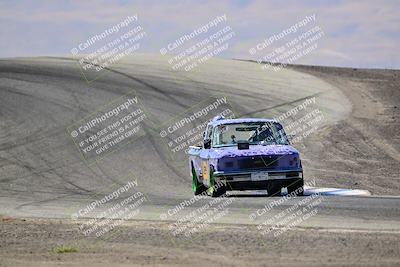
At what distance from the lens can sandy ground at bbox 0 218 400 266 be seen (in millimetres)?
8945

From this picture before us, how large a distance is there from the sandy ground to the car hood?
440cm

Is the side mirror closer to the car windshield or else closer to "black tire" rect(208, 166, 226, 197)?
the car windshield

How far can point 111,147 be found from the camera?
24.7 meters

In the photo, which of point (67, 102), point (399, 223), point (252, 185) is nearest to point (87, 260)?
point (399, 223)

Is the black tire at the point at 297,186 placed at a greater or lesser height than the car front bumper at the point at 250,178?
lesser

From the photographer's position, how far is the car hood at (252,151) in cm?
1609

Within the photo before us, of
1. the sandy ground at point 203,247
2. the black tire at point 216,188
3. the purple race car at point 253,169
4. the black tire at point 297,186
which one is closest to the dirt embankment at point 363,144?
the black tire at point 297,186

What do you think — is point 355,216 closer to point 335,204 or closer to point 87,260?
point 335,204

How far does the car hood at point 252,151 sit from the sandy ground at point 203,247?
4405 millimetres

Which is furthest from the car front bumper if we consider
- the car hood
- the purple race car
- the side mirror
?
the side mirror

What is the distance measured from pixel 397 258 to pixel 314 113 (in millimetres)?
25724

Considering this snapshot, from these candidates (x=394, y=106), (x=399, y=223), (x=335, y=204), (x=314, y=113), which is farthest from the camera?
(x=394, y=106)

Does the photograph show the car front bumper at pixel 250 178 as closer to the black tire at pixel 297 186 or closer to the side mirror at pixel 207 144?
the black tire at pixel 297 186

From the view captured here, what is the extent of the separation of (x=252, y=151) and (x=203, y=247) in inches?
256
